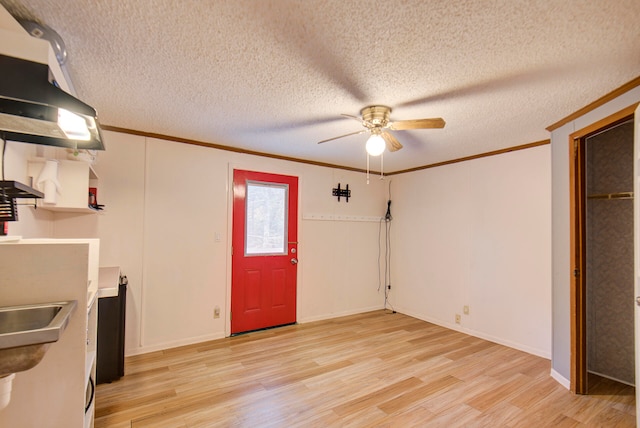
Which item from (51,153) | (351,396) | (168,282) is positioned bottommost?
(351,396)

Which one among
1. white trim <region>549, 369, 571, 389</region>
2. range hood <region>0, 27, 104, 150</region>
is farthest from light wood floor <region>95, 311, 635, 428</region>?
range hood <region>0, 27, 104, 150</region>

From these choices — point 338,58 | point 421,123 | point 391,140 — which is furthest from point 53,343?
point 391,140

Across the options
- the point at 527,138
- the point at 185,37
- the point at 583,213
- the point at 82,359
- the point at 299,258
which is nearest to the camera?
the point at 82,359

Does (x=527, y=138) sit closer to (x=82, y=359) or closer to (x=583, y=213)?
(x=583, y=213)

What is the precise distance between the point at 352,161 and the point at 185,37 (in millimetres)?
2891

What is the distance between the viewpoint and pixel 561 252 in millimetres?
2568

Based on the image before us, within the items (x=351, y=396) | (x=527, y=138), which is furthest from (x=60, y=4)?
(x=527, y=138)

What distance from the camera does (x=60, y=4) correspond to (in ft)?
4.24

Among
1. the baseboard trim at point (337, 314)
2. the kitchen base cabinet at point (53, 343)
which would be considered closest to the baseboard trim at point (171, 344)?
the baseboard trim at point (337, 314)

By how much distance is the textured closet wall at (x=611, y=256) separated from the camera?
2578 mm

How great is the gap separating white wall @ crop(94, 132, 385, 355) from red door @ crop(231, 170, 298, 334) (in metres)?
0.11

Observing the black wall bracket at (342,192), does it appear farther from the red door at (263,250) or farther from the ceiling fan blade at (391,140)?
the ceiling fan blade at (391,140)

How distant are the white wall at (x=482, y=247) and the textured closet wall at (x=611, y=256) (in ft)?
1.20

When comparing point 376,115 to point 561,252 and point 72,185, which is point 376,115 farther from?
point 72,185
